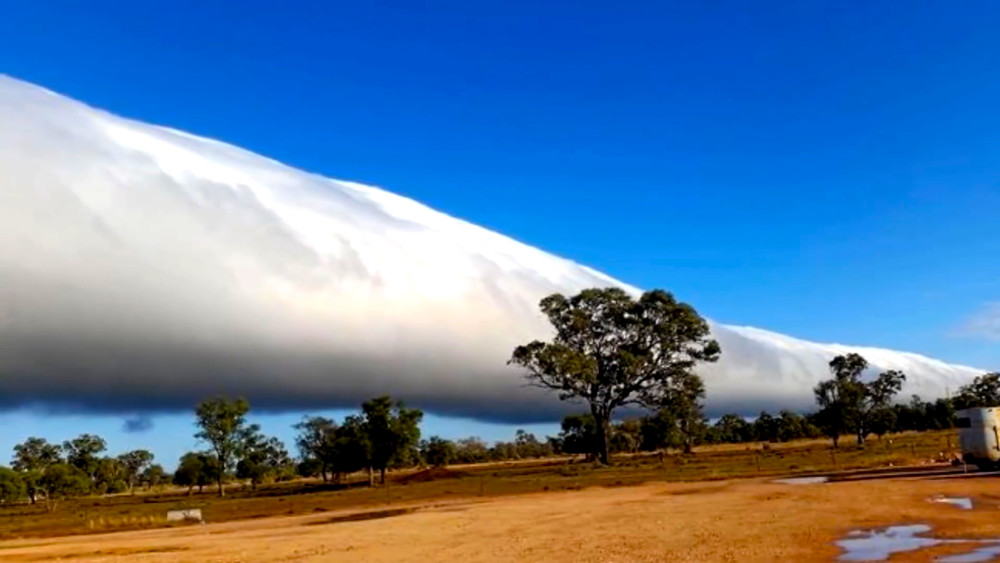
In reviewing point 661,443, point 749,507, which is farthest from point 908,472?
point 661,443

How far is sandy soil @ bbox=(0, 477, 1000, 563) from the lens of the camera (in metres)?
26.6

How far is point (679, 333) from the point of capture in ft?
336

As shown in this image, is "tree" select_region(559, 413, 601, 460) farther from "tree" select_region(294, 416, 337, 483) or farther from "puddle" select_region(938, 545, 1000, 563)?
"puddle" select_region(938, 545, 1000, 563)

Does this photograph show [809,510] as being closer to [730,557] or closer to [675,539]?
[675,539]

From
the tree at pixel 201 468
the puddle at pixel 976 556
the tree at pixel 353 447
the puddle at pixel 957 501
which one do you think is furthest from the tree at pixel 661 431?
the puddle at pixel 976 556

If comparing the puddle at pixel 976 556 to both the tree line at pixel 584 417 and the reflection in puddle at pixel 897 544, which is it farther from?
the tree line at pixel 584 417

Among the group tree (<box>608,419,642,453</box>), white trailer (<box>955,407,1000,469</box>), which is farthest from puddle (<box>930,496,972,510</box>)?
tree (<box>608,419,642,453</box>)

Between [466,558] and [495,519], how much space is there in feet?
50.3

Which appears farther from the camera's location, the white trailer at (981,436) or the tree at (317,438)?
the tree at (317,438)

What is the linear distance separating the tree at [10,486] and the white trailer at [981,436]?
13405 centimetres

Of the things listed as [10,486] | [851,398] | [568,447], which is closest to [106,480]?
[10,486]

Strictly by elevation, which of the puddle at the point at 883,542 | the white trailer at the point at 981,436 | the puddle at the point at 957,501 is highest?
the white trailer at the point at 981,436

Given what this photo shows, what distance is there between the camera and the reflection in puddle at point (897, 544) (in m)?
21.7

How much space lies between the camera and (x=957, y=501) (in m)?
35.7
